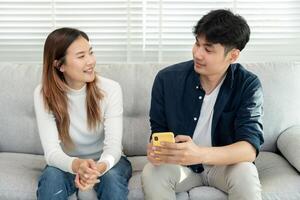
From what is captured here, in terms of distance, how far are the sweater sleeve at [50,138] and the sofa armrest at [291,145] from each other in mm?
974

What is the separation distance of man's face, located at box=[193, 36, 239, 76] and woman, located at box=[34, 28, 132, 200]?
420mm

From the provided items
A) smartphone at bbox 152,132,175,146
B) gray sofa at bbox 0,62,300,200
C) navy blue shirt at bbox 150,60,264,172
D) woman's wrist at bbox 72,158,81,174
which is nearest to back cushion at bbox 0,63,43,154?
gray sofa at bbox 0,62,300,200

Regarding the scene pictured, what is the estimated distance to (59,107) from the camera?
198 centimetres

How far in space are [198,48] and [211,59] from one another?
7 cm

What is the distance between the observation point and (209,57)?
1.84m

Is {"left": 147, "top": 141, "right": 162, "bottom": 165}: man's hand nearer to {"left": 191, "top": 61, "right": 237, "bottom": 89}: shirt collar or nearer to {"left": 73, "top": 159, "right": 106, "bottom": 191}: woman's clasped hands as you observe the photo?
{"left": 73, "top": 159, "right": 106, "bottom": 191}: woman's clasped hands

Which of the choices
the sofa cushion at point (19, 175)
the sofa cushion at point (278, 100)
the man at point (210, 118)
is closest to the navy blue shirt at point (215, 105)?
the man at point (210, 118)

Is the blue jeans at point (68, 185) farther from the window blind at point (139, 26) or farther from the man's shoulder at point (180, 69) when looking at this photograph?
the window blind at point (139, 26)

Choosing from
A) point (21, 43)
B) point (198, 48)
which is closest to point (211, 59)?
point (198, 48)

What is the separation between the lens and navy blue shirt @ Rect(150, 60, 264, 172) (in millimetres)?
1893

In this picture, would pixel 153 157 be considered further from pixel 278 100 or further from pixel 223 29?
pixel 278 100

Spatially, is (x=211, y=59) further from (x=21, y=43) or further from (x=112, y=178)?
(x=21, y=43)

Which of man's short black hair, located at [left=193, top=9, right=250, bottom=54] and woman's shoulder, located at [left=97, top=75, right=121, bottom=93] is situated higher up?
man's short black hair, located at [left=193, top=9, right=250, bottom=54]

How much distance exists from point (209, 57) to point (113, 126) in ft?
1.69
